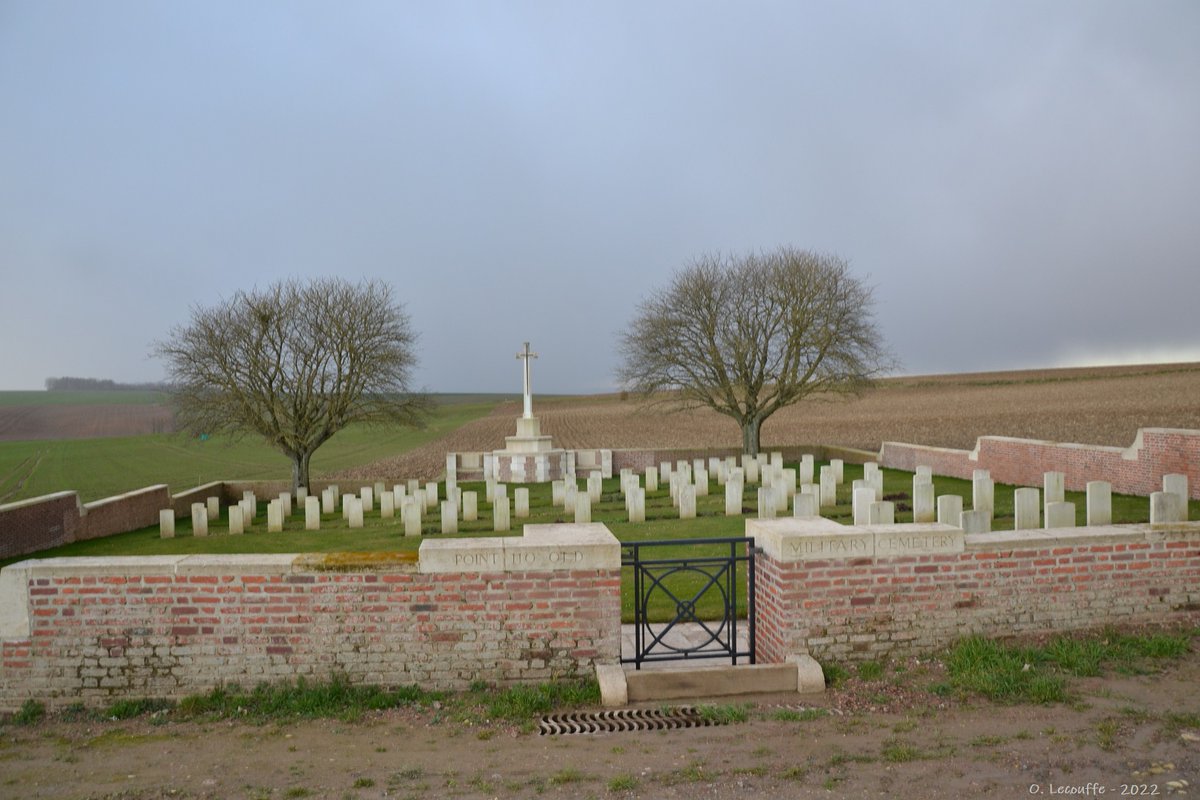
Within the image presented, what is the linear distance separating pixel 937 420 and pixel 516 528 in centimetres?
3626

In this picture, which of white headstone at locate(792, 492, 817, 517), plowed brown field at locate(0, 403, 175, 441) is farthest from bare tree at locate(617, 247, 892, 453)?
plowed brown field at locate(0, 403, 175, 441)

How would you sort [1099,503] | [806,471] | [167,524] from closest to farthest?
[1099,503] → [167,524] → [806,471]

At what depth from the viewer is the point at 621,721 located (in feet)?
17.5

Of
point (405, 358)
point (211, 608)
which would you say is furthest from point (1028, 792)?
point (405, 358)

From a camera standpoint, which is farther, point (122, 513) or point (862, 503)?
point (122, 513)

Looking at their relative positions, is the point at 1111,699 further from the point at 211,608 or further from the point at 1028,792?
Result: the point at 211,608

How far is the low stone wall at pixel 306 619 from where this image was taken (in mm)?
5762

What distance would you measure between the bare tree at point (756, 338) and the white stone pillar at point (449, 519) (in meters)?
12.9

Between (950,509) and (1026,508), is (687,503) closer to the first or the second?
(1026,508)

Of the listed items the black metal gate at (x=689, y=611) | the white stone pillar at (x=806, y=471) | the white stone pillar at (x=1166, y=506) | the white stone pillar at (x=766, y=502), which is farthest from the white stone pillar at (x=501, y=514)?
the white stone pillar at (x=1166, y=506)

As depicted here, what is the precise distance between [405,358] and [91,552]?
33.9 ft

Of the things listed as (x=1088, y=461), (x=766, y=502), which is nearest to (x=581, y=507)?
(x=766, y=502)

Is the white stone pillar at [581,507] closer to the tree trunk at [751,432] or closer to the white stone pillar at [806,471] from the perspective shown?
the white stone pillar at [806,471]

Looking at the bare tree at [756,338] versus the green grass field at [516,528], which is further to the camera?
the bare tree at [756,338]
